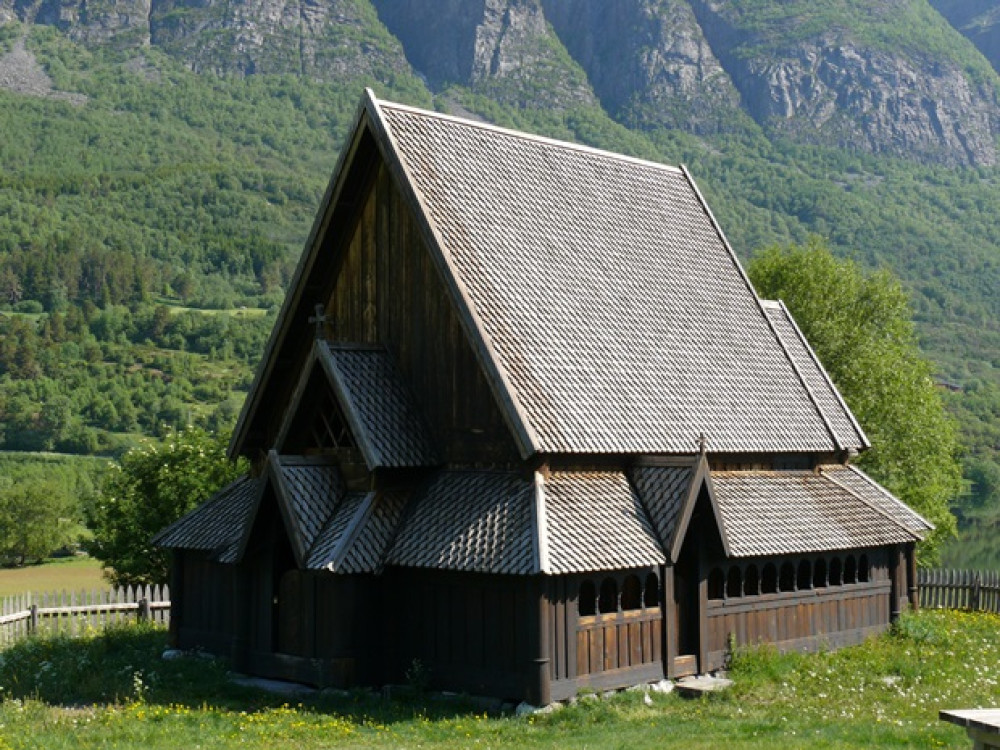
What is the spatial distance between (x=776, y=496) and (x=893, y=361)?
25810mm

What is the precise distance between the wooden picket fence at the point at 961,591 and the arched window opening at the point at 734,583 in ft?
50.8

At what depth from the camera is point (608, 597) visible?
2256cm

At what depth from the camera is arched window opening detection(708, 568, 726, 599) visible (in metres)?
24.9

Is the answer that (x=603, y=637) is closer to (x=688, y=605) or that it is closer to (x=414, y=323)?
(x=688, y=605)

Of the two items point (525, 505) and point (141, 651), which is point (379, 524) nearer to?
point (525, 505)

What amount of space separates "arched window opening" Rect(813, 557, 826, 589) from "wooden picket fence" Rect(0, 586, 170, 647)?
16.5 meters

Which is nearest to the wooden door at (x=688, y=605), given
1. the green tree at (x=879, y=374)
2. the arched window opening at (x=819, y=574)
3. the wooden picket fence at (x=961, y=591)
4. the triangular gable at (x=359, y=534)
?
the arched window opening at (x=819, y=574)

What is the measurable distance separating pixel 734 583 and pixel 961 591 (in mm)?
16017

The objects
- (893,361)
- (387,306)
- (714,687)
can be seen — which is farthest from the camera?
(893,361)

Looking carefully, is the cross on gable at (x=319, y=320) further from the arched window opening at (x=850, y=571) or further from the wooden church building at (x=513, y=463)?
the arched window opening at (x=850, y=571)

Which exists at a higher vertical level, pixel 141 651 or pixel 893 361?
pixel 893 361

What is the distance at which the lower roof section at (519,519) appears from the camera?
21344mm

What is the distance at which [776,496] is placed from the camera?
26.6 metres

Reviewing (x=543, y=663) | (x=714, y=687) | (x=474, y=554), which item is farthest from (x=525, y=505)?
(x=714, y=687)
